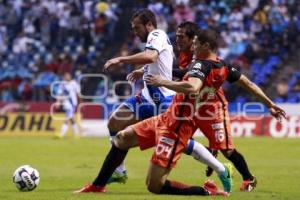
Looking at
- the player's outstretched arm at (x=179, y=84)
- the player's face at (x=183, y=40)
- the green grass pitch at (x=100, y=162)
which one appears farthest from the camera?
the player's face at (x=183, y=40)

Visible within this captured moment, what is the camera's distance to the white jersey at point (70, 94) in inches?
1105

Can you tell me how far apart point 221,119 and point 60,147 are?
453 inches

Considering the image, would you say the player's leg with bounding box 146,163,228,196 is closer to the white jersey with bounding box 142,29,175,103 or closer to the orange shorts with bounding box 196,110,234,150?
the orange shorts with bounding box 196,110,234,150

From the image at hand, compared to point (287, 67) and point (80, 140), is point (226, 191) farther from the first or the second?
point (287, 67)

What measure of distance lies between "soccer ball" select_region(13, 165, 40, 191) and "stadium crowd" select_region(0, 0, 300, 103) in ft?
59.5

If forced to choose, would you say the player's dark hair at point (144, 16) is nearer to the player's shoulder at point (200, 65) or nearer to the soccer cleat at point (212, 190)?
the player's shoulder at point (200, 65)

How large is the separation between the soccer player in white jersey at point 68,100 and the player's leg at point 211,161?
55.5 feet

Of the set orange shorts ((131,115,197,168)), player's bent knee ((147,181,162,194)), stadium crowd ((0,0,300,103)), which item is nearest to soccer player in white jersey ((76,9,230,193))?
player's bent knee ((147,181,162,194))

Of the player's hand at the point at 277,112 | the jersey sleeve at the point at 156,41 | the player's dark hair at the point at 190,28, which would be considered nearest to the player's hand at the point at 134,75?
the jersey sleeve at the point at 156,41

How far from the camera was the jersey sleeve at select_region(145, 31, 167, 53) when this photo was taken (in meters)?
11.3

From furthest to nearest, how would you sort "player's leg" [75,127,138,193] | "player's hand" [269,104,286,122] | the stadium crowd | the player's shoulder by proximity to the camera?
the stadium crowd, "player's leg" [75,127,138,193], "player's hand" [269,104,286,122], the player's shoulder

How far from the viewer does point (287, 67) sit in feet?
101

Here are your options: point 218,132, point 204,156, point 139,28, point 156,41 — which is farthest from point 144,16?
point 204,156

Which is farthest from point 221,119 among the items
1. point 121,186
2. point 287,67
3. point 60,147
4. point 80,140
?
point 287,67
